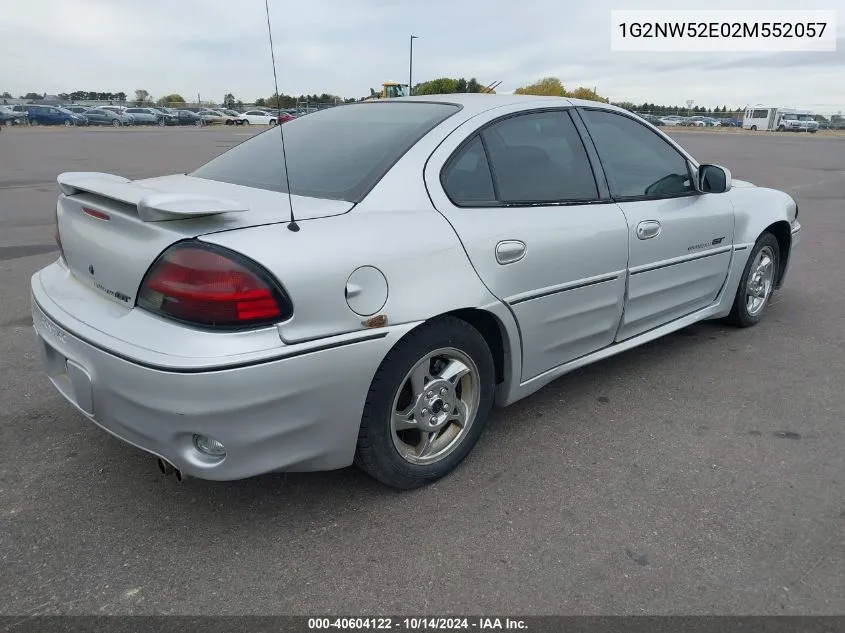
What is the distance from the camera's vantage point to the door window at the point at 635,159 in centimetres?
351

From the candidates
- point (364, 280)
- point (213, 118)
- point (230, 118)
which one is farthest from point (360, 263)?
point (213, 118)

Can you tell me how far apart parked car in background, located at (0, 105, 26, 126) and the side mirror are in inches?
2125

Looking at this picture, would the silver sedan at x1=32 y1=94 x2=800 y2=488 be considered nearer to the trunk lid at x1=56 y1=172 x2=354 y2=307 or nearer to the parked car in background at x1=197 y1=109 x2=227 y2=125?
the trunk lid at x1=56 y1=172 x2=354 y2=307

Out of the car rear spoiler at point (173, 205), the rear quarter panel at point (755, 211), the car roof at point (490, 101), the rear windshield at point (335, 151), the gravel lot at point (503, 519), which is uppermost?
the car roof at point (490, 101)

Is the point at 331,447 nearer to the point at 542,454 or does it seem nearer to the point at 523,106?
the point at 542,454

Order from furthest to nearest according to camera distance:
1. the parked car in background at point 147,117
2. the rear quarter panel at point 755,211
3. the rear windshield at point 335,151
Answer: the parked car in background at point 147,117 < the rear quarter panel at point 755,211 < the rear windshield at point 335,151

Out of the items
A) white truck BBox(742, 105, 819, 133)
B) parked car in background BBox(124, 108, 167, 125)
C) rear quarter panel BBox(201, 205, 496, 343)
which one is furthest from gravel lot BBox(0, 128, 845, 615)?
white truck BBox(742, 105, 819, 133)

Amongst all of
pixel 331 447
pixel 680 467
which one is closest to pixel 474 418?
pixel 331 447

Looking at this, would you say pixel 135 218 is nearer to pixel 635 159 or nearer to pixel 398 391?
pixel 398 391

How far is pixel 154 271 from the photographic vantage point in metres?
2.22

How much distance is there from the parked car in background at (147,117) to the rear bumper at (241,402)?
183 ft

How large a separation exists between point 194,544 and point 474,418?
1.22 meters

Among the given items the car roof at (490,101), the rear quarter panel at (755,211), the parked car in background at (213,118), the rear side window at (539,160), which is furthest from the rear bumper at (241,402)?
the parked car in background at (213,118)

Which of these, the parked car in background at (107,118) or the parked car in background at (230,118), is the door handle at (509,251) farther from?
the parked car in background at (107,118)
